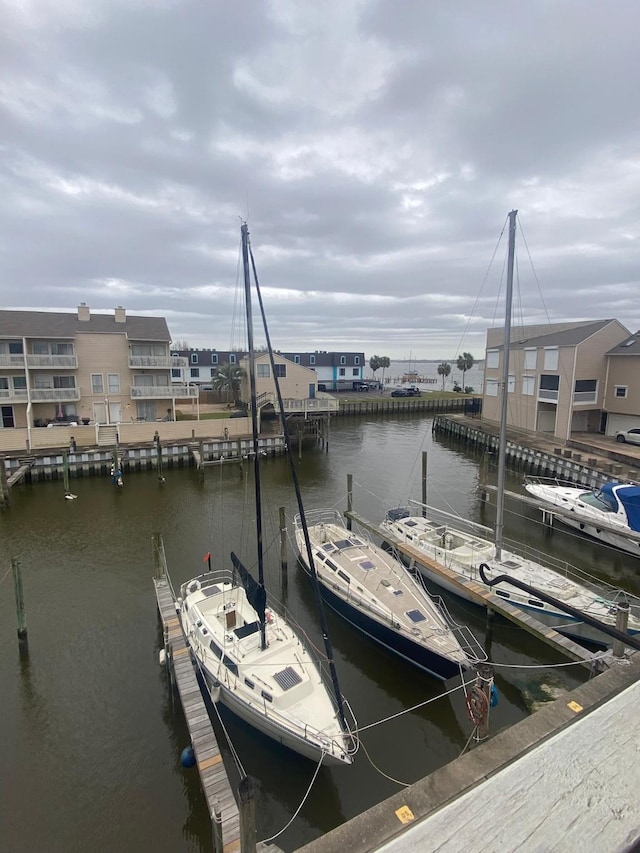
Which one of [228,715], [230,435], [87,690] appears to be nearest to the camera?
[228,715]

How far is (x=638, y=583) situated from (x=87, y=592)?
2296 cm

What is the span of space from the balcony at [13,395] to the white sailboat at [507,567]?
32.4m

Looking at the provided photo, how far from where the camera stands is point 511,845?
3973 mm

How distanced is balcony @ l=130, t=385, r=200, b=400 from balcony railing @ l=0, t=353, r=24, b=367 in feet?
28.7

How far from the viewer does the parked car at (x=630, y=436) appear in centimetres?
3638

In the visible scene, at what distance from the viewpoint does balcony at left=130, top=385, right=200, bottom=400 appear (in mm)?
41719

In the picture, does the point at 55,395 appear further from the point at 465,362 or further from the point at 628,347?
the point at 465,362

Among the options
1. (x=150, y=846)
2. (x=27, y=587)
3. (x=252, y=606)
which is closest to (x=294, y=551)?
(x=252, y=606)

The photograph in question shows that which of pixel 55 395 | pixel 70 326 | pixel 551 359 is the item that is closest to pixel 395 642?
pixel 551 359

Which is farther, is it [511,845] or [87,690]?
[87,690]

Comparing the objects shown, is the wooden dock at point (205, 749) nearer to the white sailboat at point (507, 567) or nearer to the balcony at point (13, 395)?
the white sailboat at point (507, 567)

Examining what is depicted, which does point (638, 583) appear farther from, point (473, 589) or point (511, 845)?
point (511, 845)

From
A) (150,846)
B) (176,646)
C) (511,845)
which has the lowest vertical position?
(150,846)

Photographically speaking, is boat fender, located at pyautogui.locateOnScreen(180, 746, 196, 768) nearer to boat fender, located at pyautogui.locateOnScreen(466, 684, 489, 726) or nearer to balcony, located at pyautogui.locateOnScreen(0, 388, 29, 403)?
boat fender, located at pyautogui.locateOnScreen(466, 684, 489, 726)
